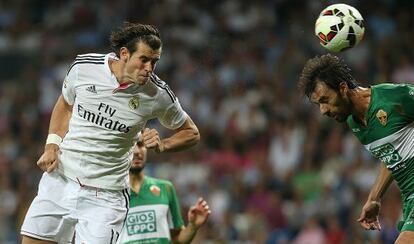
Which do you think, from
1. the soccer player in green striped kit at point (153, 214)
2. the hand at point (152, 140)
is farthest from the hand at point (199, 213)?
the hand at point (152, 140)

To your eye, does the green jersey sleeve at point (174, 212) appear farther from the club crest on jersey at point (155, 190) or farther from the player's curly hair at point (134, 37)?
the player's curly hair at point (134, 37)

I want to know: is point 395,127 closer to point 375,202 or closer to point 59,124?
point 375,202

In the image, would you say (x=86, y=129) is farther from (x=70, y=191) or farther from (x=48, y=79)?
(x=48, y=79)

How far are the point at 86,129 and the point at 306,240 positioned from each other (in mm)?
5064

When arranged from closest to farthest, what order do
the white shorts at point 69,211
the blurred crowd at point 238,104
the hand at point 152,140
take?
1. the hand at point 152,140
2. the white shorts at point 69,211
3. the blurred crowd at point 238,104

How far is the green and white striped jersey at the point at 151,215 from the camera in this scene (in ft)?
23.0

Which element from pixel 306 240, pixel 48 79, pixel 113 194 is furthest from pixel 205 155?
pixel 113 194

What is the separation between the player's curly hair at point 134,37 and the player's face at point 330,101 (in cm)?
113

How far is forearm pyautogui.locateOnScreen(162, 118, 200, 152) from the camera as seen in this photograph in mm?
6301

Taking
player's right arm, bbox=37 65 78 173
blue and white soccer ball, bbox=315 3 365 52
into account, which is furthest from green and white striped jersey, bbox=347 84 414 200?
player's right arm, bbox=37 65 78 173

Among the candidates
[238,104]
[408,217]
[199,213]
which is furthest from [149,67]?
[238,104]

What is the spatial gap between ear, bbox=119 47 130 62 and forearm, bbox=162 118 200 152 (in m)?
0.63

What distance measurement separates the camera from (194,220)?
22.8 feet

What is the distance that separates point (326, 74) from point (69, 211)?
78.1 inches
